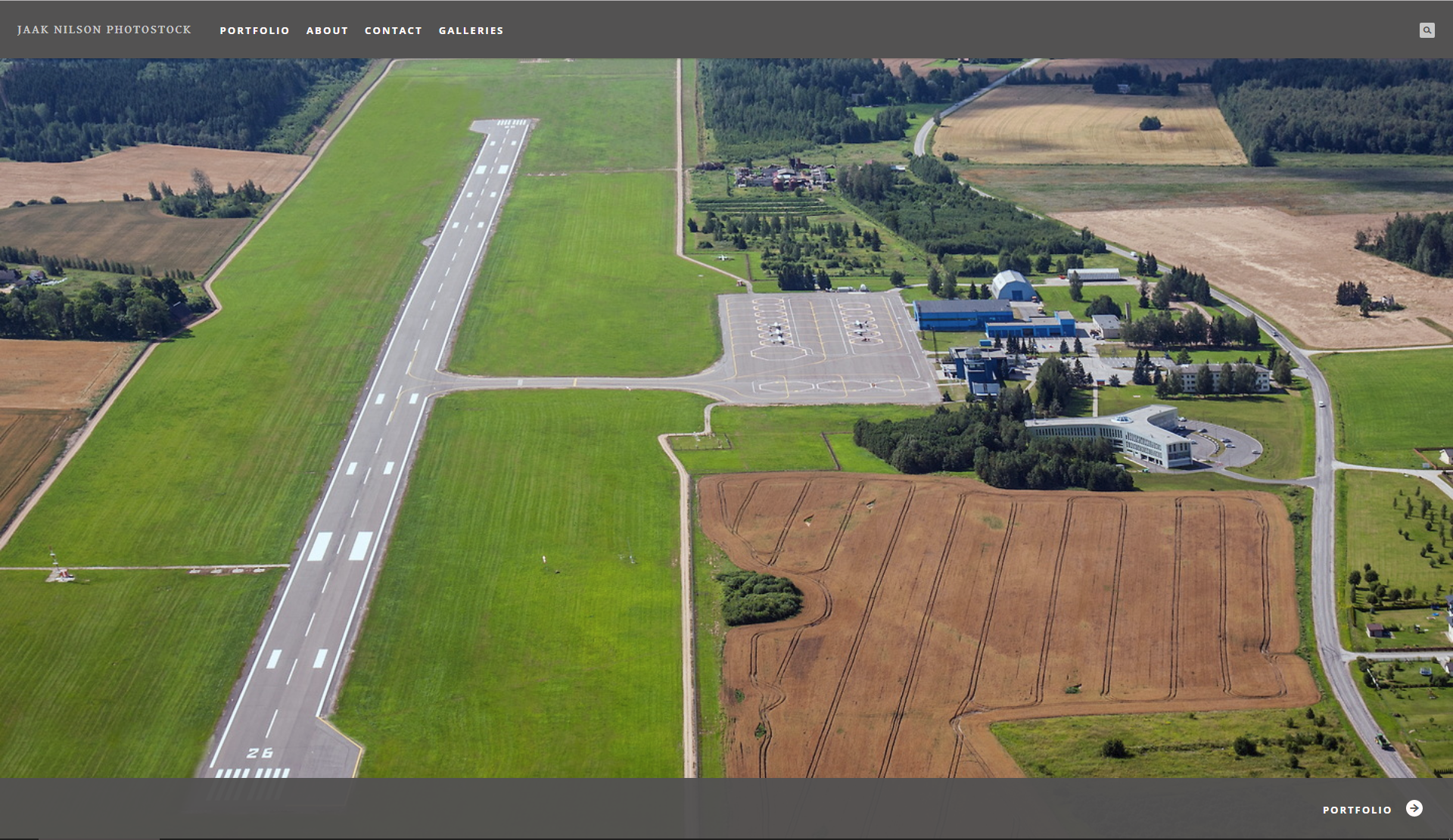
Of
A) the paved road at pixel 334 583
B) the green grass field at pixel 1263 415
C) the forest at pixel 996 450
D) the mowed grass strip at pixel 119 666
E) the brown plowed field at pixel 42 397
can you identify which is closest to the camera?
the paved road at pixel 334 583

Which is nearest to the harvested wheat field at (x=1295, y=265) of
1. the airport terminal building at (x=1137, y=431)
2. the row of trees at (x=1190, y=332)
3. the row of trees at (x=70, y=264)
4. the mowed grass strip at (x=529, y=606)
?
the row of trees at (x=1190, y=332)

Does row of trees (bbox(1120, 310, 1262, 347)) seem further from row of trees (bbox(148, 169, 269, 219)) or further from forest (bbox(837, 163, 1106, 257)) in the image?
row of trees (bbox(148, 169, 269, 219))

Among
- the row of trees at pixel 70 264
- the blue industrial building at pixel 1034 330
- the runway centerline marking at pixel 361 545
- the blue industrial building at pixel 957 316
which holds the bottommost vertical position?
the runway centerline marking at pixel 361 545

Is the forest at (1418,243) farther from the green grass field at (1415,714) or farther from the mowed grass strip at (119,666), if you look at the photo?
the mowed grass strip at (119,666)

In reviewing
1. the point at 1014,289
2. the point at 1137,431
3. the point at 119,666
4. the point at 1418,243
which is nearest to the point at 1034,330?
the point at 1014,289

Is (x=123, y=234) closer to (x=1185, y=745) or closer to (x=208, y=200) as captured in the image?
(x=208, y=200)
